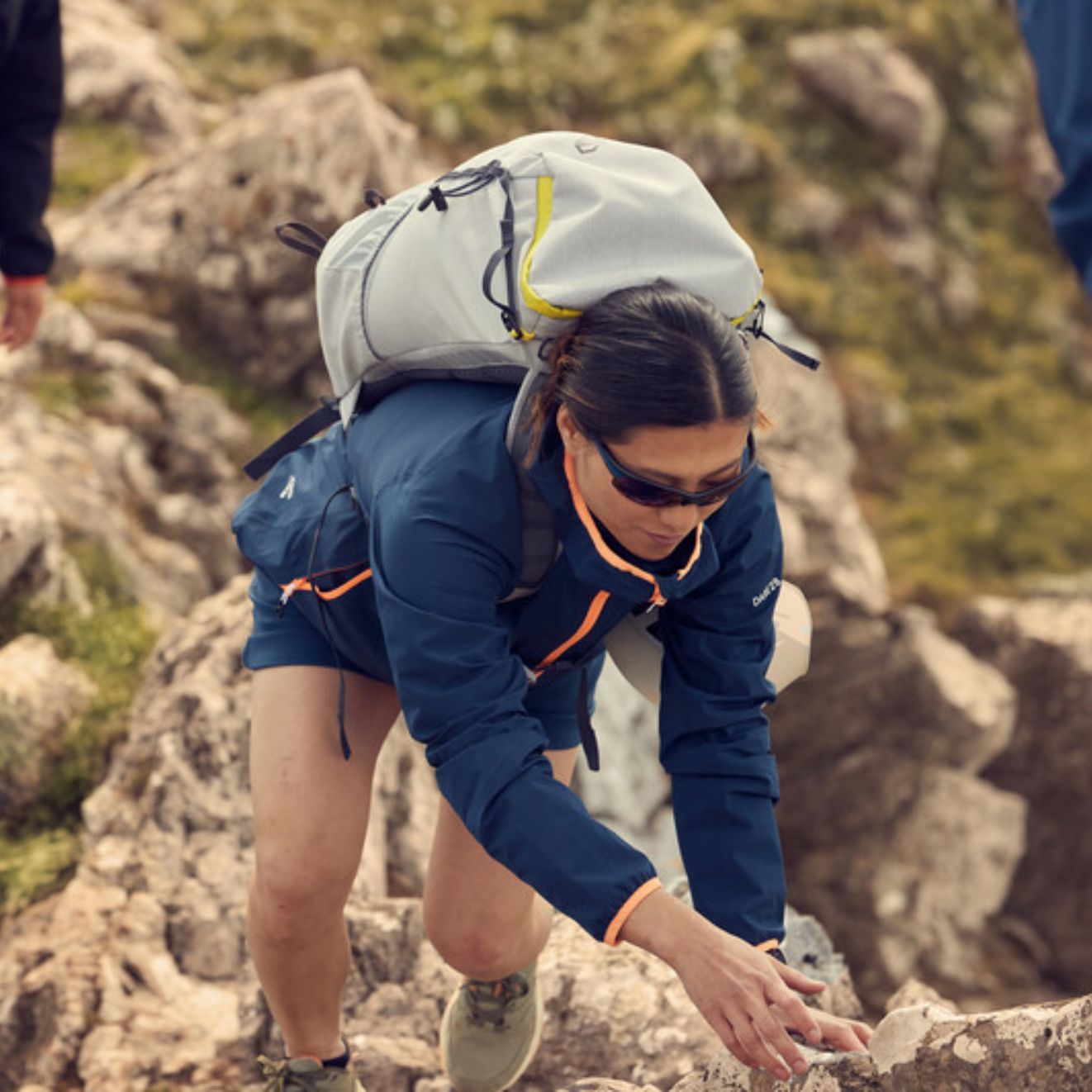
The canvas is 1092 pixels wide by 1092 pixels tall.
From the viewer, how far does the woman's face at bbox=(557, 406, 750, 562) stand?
13.8 ft

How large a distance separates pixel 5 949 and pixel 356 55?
15.8 meters

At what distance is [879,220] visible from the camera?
77.7 ft

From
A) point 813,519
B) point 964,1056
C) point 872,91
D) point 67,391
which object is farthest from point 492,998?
point 872,91

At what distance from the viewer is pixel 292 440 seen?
5629mm

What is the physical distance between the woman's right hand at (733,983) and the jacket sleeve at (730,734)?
628mm

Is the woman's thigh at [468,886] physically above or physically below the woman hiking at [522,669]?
below

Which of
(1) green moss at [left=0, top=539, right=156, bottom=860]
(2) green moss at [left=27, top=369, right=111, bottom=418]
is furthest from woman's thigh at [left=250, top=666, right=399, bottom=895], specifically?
(2) green moss at [left=27, top=369, right=111, bottom=418]

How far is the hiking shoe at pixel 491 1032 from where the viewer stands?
5.83 meters

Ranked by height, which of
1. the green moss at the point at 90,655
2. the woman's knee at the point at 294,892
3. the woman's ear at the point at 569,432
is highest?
the woman's ear at the point at 569,432

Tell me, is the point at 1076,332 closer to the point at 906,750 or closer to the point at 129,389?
the point at 906,750

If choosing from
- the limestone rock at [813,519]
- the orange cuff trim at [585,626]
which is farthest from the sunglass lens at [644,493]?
the limestone rock at [813,519]

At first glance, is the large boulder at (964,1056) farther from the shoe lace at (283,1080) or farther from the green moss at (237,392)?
the green moss at (237,392)

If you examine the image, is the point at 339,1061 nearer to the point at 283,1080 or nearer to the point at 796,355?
the point at 283,1080

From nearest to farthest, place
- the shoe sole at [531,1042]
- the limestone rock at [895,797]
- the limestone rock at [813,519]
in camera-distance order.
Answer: the shoe sole at [531,1042], the limestone rock at [813,519], the limestone rock at [895,797]
